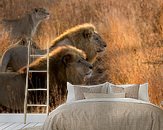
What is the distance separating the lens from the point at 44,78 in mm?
5949

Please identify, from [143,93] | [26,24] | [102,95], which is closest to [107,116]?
[102,95]

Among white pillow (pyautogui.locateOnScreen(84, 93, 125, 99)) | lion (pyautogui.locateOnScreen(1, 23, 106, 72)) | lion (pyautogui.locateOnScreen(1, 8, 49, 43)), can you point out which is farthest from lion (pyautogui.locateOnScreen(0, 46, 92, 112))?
white pillow (pyautogui.locateOnScreen(84, 93, 125, 99))

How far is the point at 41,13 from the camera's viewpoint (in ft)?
19.9

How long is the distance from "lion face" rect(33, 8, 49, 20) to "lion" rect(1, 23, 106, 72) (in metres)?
0.45

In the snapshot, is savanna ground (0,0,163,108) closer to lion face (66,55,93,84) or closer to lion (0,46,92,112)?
lion face (66,55,93,84)

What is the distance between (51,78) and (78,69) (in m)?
0.49

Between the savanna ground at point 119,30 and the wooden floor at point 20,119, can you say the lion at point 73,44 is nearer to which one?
the savanna ground at point 119,30

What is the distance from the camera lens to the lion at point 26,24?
5.95 m

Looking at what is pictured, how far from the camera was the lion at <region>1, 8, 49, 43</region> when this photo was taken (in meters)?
5.95

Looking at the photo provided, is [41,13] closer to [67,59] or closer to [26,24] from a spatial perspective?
[26,24]

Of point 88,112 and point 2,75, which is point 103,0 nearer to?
point 2,75

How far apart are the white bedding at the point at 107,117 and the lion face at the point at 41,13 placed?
8.34 ft

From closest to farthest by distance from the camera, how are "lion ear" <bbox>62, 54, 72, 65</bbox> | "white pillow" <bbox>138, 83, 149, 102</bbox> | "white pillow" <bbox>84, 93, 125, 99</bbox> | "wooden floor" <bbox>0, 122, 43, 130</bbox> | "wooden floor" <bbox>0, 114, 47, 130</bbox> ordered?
"white pillow" <bbox>84, 93, 125, 99</bbox>
"white pillow" <bbox>138, 83, 149, 102</bbox>
"wooden floor" <bbox>0, 122, 43, 130</bbox>
"wooden floor" <bbox>0, 114, 47, 130</bbox>
"lion ear" <bbox>62, 54, 72, 65</bbox>

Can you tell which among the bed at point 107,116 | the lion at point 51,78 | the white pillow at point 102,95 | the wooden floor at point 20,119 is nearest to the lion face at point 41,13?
the lion at point 51,78
